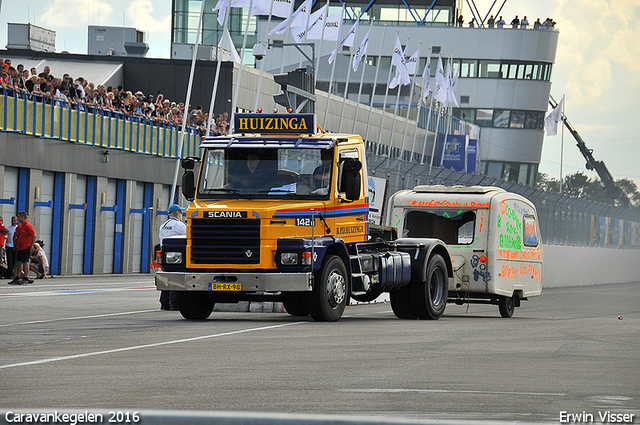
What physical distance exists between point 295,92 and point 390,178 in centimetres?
750

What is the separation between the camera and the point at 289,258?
15.8 m

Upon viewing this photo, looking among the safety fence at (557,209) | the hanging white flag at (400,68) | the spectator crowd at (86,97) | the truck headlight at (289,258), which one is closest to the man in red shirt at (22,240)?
the spectator crowd at (86,97)

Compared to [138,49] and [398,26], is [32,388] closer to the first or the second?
[138,49]

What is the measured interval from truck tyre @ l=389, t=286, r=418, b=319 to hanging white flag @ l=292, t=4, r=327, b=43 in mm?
27903

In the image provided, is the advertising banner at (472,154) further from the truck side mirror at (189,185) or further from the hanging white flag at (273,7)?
the truck side mirror at (189,185)

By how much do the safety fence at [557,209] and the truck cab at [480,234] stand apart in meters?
4.14

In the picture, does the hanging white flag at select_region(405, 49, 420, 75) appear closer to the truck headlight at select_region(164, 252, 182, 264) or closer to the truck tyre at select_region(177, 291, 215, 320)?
the truck tyre at select_region(177, 291, 215, 320)

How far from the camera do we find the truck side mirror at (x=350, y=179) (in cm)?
1641

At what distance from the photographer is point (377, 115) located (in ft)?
244

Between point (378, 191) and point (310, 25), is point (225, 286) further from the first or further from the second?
point (310, 25)

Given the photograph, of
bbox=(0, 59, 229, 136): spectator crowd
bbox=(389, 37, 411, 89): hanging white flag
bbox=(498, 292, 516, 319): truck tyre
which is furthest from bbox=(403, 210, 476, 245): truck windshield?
bbox=(389, 37, 411, 89): hanging white flag

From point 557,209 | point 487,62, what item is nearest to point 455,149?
point 487,62

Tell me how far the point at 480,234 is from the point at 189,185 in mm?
6767

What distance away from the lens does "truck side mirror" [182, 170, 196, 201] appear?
650 inches
